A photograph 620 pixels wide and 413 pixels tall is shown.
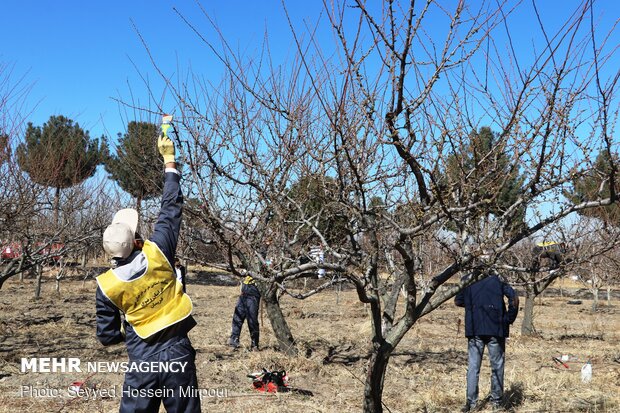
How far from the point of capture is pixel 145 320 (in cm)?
301

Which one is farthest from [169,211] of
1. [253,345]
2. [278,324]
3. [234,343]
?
[234,343]

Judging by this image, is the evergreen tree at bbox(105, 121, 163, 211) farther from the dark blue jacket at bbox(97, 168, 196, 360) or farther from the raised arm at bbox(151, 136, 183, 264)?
the dark blue jacket at bbox(97, 168, 196, 360)

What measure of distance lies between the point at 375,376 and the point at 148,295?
175cm

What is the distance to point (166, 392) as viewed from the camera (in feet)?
9.82

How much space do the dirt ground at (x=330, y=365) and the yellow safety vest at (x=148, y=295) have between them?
261cm

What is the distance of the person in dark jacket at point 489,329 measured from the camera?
5.47 meters

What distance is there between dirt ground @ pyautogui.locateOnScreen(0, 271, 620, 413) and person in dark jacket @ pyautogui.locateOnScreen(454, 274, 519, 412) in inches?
11.7

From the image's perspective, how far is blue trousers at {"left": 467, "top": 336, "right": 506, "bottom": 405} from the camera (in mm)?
5457

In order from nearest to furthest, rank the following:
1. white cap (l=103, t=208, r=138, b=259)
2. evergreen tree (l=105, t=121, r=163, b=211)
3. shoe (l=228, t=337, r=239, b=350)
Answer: white cap (l=103, t=208, r=138, b=259)
evergreen tree (l=105, t=121, r=163, b=211)
shoe (l=228, t=337, r=239, b=350)

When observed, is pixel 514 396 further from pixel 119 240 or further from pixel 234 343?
pixel 119 240

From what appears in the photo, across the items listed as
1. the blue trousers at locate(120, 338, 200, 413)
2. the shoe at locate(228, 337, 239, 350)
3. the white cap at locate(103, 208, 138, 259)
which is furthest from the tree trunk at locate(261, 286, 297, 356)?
the white cap at locate(103, 208, 138, 259)

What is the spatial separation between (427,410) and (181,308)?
11.0 ft

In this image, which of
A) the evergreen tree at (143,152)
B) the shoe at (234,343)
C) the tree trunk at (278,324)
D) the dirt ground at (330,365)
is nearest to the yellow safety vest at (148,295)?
the dirt ground at (330,365)

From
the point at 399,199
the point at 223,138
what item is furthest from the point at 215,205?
the point at 399,199
